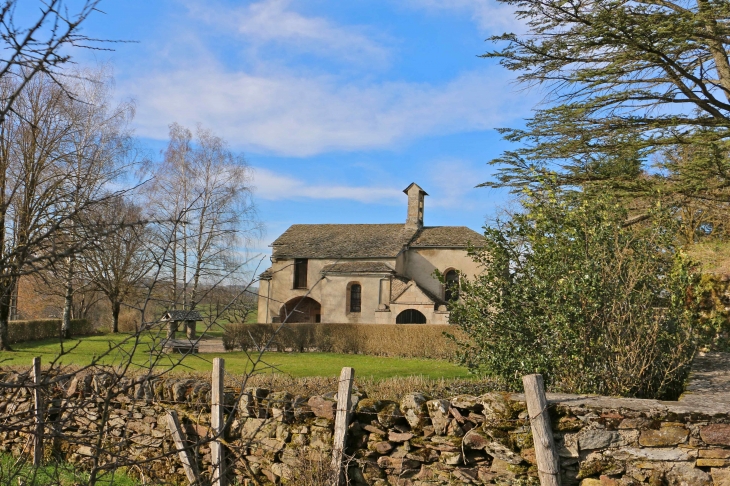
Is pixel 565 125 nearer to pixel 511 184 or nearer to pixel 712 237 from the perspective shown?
pixel 511 184

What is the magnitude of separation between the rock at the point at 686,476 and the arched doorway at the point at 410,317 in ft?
87.6

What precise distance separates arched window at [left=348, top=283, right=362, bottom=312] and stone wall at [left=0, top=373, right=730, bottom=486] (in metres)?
26.5

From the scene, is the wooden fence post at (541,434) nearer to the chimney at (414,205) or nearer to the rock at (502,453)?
the rock at (502,453)

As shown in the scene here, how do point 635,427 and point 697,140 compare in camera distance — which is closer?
point 635,427

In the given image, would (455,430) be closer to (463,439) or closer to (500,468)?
(463,439)

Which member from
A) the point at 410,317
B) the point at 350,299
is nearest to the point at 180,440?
the point at 410,317

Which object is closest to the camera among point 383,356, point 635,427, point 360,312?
point 635,427

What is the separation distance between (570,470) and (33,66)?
5.11 metres

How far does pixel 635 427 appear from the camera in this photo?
5.11m

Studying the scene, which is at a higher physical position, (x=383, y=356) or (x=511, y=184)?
(x=511, y=184)

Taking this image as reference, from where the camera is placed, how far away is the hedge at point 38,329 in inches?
940

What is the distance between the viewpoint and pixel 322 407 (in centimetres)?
684

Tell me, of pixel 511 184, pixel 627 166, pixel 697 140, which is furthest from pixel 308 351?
pixel 697 140

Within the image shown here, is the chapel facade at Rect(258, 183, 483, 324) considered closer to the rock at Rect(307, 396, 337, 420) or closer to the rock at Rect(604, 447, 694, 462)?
the rock at Rect(307, 396, 337, 420)
